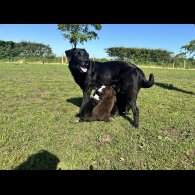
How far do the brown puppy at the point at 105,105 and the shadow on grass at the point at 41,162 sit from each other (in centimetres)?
188

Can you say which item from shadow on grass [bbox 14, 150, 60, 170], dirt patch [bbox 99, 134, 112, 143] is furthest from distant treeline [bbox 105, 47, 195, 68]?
shadow on grass [bbox 14, 150, 60, 170]

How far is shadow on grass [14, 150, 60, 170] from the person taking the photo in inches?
141

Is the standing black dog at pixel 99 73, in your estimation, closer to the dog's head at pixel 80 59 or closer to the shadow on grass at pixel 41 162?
the dog's head at pixel 80 59

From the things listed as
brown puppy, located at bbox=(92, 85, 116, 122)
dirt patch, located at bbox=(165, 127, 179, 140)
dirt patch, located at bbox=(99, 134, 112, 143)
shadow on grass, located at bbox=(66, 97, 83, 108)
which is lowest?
dirt patch, located at bbox=(165, 127, 179, 140)

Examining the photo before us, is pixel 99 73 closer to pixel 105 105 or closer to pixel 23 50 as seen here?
pixel 105 105

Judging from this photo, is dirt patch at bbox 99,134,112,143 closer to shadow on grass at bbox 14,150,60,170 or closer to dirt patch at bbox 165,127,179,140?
shadow on grass at bbox 14,150,60,170

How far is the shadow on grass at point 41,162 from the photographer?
11.7 ft

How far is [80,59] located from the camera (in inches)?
243

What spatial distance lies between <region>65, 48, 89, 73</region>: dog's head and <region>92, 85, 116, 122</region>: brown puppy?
2.33 ft
